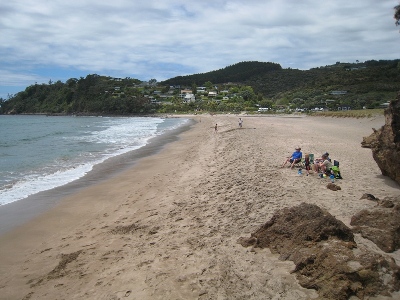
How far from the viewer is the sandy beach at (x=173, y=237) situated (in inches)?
154

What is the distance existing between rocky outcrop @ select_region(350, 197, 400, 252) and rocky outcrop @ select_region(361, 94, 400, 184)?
2.89 metres

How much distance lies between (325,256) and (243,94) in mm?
125803

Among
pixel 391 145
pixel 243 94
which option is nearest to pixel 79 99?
pixel 243 94

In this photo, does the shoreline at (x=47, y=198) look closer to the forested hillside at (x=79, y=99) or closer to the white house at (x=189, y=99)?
the forested hillside at (x=79, y=99)

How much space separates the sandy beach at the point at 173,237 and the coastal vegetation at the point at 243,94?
59.4 m

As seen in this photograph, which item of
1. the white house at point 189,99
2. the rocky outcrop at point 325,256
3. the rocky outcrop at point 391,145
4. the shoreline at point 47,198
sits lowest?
the shoreline at point 47,198

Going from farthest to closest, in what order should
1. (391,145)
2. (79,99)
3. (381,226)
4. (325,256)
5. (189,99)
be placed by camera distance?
(189,99) < (79,99) < (391,145) < (381,226) < (325,256)

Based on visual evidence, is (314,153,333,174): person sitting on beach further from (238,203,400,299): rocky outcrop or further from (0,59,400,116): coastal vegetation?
(0,59,400,116): coastal vegetation

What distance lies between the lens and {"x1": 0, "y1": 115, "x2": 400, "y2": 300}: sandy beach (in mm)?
3906

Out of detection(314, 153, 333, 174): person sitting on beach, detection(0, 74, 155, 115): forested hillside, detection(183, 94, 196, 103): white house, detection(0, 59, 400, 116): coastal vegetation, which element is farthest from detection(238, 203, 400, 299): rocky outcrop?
detection(183, 94, 196, 103): white house

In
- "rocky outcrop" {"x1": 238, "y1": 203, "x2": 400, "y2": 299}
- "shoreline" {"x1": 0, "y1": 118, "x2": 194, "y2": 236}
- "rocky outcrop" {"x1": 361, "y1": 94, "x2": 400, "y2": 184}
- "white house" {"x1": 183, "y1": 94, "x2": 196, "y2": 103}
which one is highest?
"white house" {"x1": 183, "y1": 94, "x2": 196, "y2": 103}

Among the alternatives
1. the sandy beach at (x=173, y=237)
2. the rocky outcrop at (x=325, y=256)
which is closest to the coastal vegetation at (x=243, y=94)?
the sandy beach at (x=173, y=237)

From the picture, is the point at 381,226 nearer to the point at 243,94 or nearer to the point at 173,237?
the point at 173,237

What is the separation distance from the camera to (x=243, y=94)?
12600 centimetres
